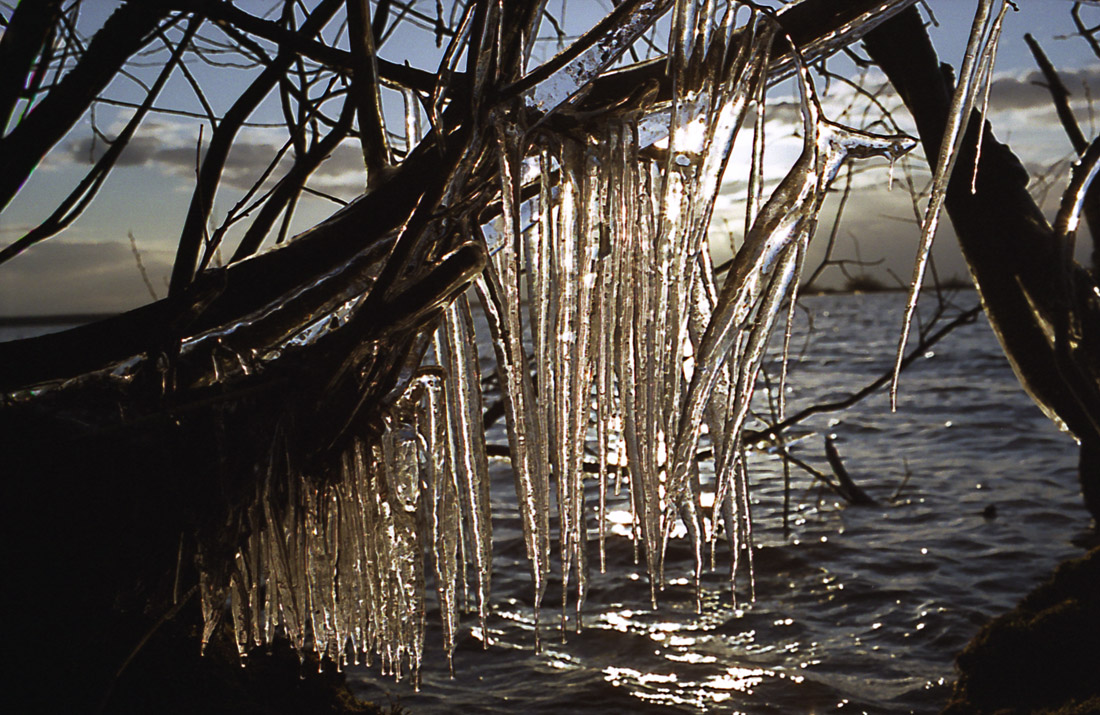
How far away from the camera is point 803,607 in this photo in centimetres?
591

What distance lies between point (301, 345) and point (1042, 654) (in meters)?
3.11

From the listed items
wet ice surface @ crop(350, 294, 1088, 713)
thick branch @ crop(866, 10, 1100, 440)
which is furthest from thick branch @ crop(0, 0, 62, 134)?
wet ice surface @ crop(350, 294, 1088, 713)

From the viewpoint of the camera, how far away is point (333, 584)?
5.36 ft

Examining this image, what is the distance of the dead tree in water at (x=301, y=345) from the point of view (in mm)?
1264

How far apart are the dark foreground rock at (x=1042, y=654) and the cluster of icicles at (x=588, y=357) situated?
2.13 meters

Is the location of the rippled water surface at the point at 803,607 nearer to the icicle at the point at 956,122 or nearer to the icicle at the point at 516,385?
the icicle at the point at 516,385

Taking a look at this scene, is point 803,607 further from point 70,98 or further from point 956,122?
point 70,98

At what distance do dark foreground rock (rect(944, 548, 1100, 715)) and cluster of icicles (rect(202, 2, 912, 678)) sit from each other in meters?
2.13

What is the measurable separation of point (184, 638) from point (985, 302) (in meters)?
2.59

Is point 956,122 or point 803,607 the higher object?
point 956,122

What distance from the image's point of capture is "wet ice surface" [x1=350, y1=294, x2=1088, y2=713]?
14.7 ft

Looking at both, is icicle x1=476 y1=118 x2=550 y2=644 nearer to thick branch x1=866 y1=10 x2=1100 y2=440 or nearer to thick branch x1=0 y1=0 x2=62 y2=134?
thick branch x1=0 y1=0 x2=62 y2=134

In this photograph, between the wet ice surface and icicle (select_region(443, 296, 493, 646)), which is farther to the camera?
the wet ice surface

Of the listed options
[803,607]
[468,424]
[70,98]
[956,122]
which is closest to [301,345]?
[468,424]
